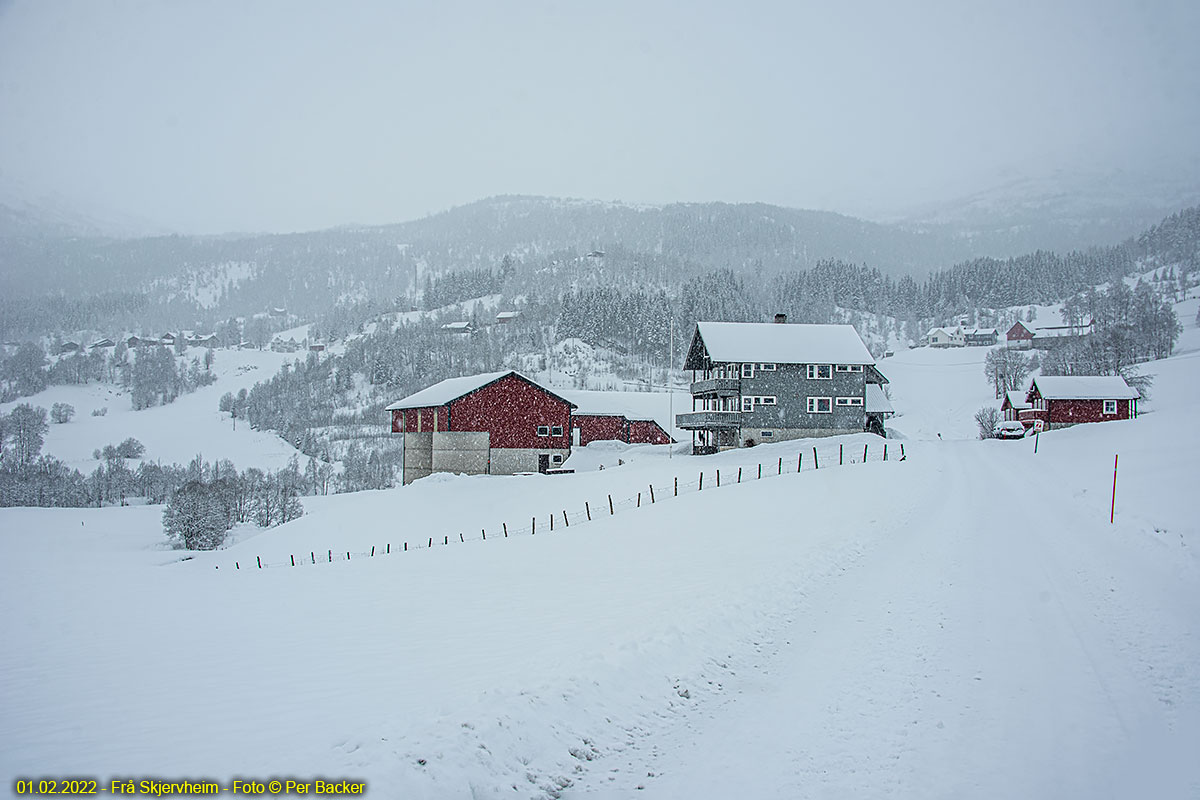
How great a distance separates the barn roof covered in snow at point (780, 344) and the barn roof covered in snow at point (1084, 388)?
2538 cm

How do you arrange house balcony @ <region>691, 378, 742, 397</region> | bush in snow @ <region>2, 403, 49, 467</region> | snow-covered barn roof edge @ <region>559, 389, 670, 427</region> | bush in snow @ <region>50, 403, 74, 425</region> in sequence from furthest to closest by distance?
bush in snow @ <region>50, 403, 74, 425</region>, bush in snow @ <region>2, 403, 49, 467</region>, snow-covered barn roof edge @ <region>559, 389, 670, 427</region>, house balcony @ <region>691, 378, 742, 397</region>

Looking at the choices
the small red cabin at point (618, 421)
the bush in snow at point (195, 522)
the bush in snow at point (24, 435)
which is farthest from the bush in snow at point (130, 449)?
the small red cabin at point (618, 421)

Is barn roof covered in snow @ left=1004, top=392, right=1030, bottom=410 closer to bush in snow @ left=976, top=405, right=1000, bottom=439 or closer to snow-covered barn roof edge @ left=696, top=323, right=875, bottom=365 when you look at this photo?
bush in snow @ left=976, top=405, right=1000, bottom=439

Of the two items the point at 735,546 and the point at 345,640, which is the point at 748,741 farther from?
the point at 735,546

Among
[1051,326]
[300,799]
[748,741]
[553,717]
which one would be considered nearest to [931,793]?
[748,741]

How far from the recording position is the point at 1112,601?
42.0ft

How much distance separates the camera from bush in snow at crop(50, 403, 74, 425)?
6156 inches

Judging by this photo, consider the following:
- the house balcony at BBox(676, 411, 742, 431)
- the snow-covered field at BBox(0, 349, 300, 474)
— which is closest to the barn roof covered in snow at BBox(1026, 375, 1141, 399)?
the house balcony at BBox(676, 411, 742, 431)

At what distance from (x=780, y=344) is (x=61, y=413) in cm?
16333

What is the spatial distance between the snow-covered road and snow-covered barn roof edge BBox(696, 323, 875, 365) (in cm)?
4580

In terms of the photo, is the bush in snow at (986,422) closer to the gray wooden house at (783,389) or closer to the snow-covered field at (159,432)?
the gray wooden house at (783,389)

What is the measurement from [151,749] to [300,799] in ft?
6.21

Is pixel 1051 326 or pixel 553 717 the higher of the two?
pixel 1051 326

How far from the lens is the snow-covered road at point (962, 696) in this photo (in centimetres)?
664
